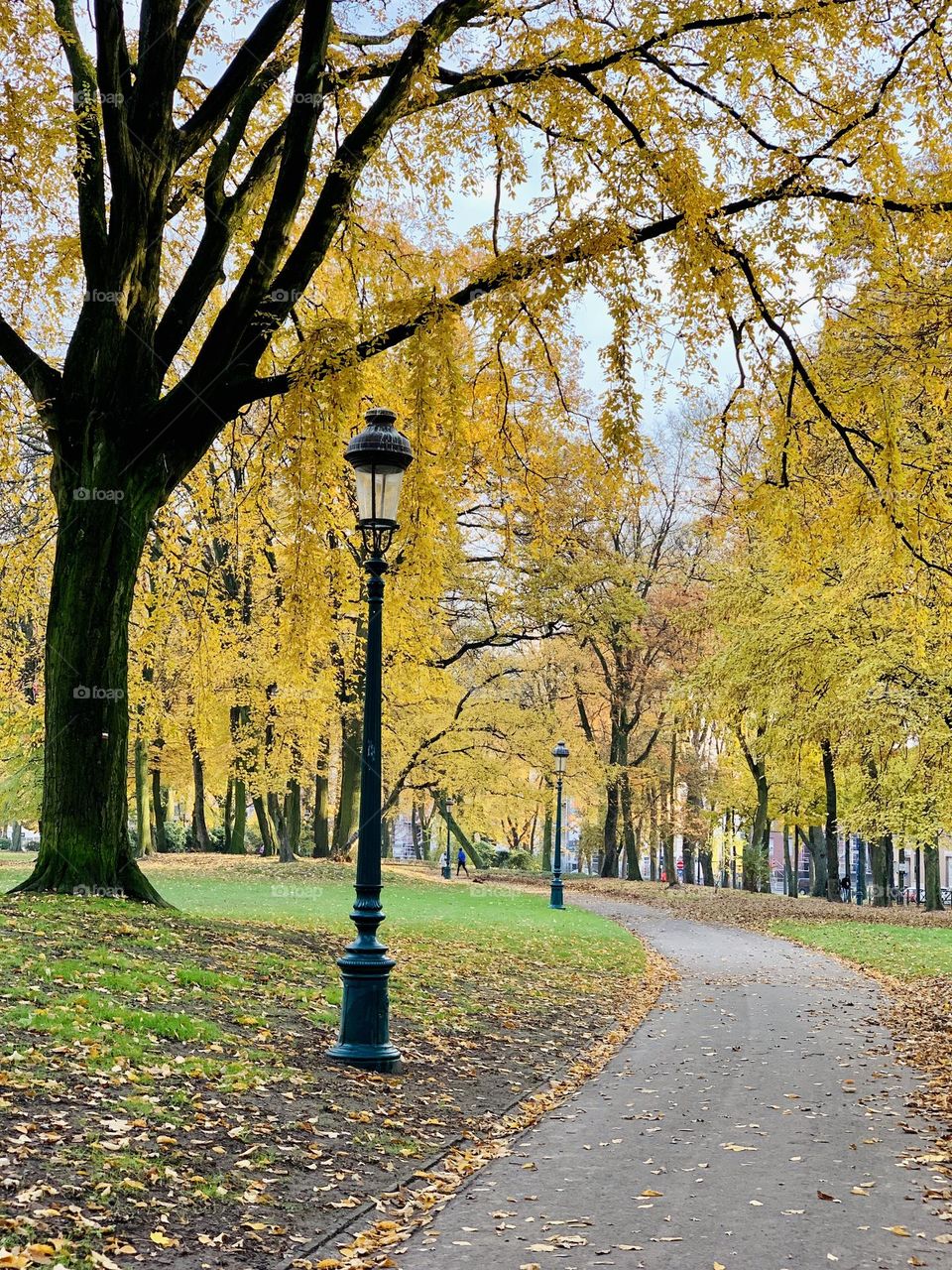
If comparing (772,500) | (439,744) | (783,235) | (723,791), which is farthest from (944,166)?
(723,791)

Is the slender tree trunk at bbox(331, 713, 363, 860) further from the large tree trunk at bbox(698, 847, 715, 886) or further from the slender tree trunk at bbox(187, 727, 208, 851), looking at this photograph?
the large tree trunk at bbox(698, 847, 715, 886)

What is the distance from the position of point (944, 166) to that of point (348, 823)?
2595 cm

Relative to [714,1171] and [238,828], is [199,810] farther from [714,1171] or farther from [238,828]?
[714,1171]

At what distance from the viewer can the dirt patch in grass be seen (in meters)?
4.70

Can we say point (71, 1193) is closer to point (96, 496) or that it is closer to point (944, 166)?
point (96, 496)

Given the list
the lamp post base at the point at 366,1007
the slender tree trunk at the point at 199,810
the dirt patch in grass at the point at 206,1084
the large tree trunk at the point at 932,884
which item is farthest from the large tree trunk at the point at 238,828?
the lamp post base at the point at 366,1007

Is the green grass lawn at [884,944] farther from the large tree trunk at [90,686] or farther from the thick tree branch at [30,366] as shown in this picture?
the thick tree branch at [30,366]

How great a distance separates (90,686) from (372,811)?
4.32 m

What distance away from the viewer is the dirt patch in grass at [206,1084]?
4695mm

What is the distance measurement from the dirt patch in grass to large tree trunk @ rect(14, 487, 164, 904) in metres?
0.66


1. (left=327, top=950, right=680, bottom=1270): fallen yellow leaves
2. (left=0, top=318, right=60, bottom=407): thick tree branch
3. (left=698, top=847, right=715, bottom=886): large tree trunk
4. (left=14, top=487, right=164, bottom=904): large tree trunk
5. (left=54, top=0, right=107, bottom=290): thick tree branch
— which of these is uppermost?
(left=54, top=0, right=107, bottom=290): thick tree branch

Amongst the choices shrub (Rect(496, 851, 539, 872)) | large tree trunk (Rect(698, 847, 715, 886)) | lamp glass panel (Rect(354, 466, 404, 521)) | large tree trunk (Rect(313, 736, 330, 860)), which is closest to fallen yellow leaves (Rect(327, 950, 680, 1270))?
lamp glass panel (Rect(354, 466, 404, 521))

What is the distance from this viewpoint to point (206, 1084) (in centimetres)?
641

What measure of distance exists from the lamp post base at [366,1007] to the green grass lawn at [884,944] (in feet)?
35.4
